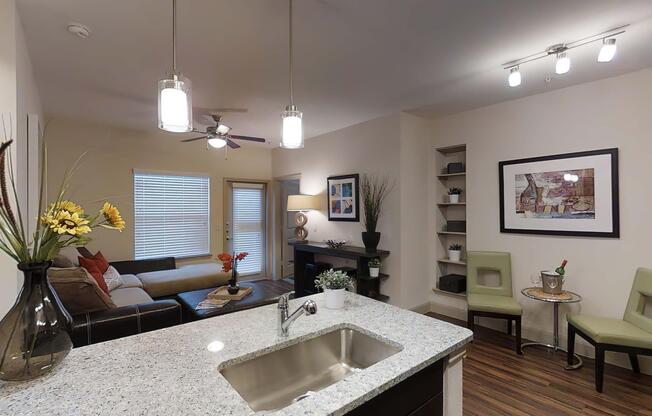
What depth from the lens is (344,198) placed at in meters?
4.62

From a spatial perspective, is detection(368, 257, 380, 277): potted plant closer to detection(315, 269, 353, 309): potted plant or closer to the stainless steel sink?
detection(315, 269, 353, 309): potted plant

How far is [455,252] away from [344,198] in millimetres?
1678

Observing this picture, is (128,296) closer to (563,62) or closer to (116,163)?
(116,163)

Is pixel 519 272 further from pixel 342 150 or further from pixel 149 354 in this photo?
pixel 149 354

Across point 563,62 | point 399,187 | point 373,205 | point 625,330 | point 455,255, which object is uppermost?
point 563,62

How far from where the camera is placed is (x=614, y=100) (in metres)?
2.84

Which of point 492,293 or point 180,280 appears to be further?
point 180,280

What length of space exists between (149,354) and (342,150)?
12.7ft

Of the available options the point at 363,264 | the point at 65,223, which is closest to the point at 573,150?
the point at 363,264

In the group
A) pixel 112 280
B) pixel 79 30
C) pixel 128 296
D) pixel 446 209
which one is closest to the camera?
pixel 79 30

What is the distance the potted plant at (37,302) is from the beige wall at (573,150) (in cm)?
377

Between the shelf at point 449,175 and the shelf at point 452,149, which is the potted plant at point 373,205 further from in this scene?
the shelf at point 452,149

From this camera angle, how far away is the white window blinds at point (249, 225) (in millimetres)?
5895

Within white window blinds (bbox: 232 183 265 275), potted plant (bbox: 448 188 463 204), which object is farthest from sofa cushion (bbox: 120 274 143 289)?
potted plant (bbox: 448 188 463 204)
